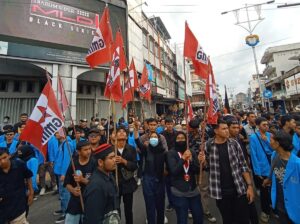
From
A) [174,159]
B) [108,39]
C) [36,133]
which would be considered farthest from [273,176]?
[108,39]

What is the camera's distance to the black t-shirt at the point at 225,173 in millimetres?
2783

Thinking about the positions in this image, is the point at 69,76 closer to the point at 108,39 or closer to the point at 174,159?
the point at 108,39

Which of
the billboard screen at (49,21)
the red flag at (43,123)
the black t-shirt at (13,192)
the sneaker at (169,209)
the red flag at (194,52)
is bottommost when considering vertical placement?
the sneaker at (169,209)

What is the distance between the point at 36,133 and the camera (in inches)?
118

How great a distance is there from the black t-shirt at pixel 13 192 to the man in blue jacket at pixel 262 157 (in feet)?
12.5

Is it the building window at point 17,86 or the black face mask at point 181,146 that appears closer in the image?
the black face mask at point 181,146

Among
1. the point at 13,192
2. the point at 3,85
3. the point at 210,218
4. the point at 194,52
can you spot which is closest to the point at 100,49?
the point at 194,52

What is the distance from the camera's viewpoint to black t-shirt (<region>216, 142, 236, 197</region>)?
278cm

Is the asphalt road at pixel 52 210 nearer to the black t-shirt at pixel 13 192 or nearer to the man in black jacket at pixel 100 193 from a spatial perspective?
the black t-shirt at pixel 13 192

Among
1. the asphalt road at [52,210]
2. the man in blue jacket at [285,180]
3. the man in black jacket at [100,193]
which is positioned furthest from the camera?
the asphalt road at [52,210]

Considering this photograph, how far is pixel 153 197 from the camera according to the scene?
3.38m

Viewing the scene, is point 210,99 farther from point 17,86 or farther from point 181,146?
point 17,86

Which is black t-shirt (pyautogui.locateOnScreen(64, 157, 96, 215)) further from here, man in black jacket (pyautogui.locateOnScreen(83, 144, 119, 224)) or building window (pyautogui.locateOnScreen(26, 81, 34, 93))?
building window (pyautogui.locateOnScreen(26, 81, 34, 93))

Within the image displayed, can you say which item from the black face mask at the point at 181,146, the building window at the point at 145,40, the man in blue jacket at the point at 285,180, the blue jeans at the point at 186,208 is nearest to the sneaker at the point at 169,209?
the blue jeans at the point at 186,208
